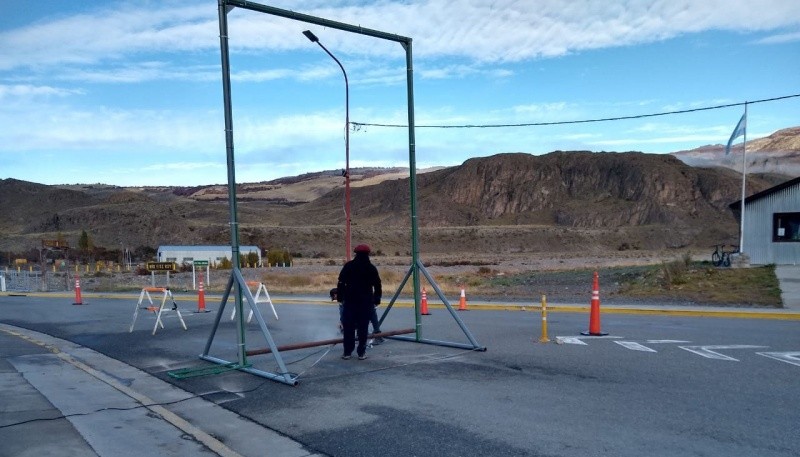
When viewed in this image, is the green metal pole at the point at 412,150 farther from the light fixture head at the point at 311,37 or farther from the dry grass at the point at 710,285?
the dry grass at the point at 710,285

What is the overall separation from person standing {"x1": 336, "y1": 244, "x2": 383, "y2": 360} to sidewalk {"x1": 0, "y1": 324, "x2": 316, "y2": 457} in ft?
8.76

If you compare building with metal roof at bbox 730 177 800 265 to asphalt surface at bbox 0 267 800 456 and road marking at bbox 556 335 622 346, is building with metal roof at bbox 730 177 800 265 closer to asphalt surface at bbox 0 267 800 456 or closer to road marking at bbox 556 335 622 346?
asphalt surface at bbox 0 267 800 456

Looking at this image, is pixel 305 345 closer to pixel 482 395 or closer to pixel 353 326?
pixel 353 326

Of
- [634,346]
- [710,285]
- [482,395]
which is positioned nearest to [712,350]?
[634,346]

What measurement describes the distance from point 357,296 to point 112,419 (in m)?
3.99

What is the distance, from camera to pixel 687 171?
12581cm

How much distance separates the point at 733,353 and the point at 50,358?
440 inches

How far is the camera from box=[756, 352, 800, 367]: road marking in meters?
10.3

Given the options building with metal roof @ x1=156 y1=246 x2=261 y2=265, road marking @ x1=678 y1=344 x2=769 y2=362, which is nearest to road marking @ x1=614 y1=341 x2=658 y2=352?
road marking @ x1=678 y1=344 x2=769 y2=362

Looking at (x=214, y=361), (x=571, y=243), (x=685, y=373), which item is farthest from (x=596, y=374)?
(x=571, y=243)

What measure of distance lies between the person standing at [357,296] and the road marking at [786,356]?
5951mm

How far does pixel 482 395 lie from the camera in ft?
27.7

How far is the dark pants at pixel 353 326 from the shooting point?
10789 millimetres

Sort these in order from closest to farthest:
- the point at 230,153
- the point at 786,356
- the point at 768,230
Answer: the point at 230,153
the point at 786,356
the point at 768,230
